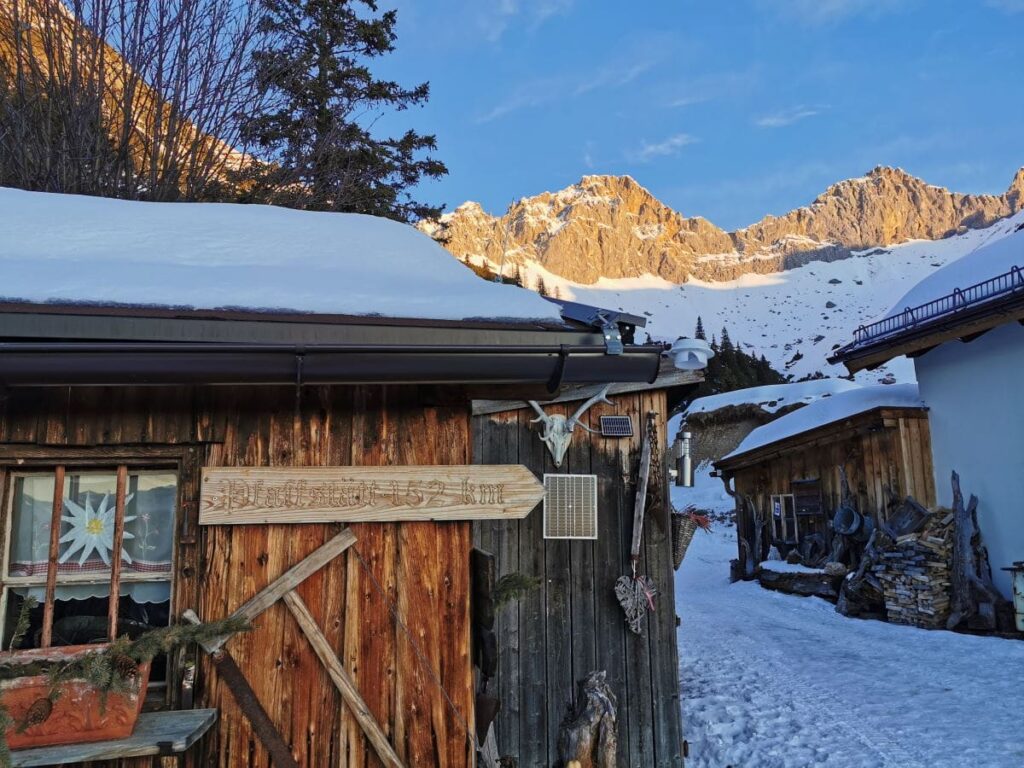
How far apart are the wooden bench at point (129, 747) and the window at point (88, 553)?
48 centimetres

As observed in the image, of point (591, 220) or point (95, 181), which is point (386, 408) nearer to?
point (95, 181)

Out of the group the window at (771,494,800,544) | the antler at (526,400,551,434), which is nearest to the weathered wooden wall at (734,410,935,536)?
the window at (771,494,800,544)

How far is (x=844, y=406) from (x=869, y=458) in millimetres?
1255

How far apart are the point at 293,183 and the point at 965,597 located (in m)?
11.6

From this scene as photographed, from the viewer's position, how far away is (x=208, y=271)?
325cm

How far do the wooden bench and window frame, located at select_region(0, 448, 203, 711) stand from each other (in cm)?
28

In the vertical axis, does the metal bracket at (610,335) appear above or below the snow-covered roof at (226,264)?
below

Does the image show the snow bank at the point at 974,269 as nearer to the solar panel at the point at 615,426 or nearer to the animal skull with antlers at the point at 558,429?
the solar panel at the point at 615,426

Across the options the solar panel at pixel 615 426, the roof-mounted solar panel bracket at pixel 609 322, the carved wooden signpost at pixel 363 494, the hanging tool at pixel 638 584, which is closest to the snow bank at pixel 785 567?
the hanging tool at pixel 638 584

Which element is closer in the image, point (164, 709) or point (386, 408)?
point (164, 709)

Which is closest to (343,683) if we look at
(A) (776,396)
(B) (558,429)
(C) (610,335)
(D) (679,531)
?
(C) (610,335)

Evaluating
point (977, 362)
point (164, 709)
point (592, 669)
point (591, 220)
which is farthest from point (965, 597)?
point (591, 220)

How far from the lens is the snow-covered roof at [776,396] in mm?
30812

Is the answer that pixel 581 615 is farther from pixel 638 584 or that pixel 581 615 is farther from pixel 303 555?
pixel 303 555
